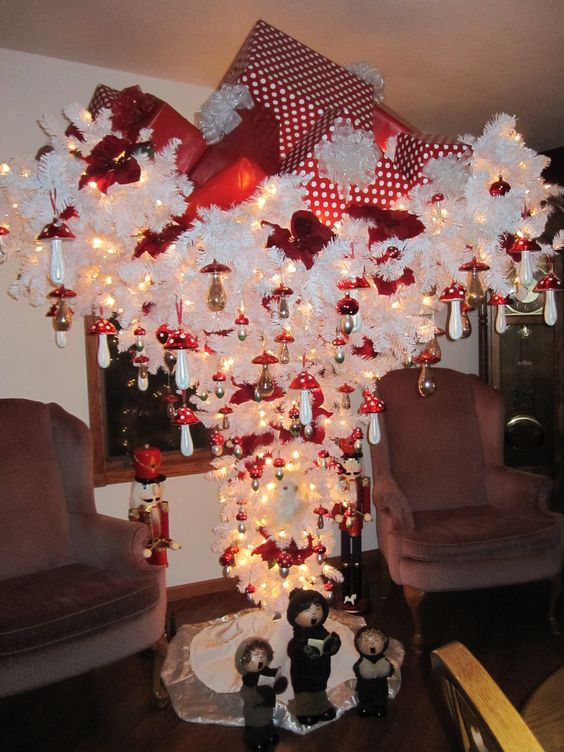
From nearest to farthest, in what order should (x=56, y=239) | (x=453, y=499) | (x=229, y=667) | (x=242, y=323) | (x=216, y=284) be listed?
(x=56, y=239), (x=216, y=284), (x=242, y=323), (x=229, y=667), (x=453, y=499)

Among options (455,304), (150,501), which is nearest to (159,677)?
(150,501)

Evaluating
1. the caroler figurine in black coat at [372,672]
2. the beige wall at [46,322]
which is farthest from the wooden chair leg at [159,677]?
the beige wall at [46,322]

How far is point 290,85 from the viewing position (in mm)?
1610

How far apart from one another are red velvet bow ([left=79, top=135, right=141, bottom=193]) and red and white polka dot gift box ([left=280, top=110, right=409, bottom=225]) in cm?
36

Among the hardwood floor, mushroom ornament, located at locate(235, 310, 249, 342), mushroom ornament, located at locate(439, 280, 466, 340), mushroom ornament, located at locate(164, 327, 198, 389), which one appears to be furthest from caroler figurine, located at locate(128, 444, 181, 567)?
mushroom ornament, located at locate(439, 280, 466, 340)

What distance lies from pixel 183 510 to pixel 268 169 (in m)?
2.16

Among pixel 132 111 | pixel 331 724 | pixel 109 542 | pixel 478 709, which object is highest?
pixel 132 111

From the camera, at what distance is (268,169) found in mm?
1600

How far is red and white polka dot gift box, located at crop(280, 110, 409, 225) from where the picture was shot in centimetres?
145

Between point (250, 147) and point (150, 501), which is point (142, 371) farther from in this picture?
point (250, 147)

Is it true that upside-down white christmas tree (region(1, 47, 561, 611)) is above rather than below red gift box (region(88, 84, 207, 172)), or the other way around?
below

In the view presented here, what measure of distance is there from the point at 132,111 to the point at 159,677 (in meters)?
1.96

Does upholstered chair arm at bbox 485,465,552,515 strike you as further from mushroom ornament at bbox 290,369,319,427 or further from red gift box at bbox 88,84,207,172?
red gift box at bbox 88,84,207,172

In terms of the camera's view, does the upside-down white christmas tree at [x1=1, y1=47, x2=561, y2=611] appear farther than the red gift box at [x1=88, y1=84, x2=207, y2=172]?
No
